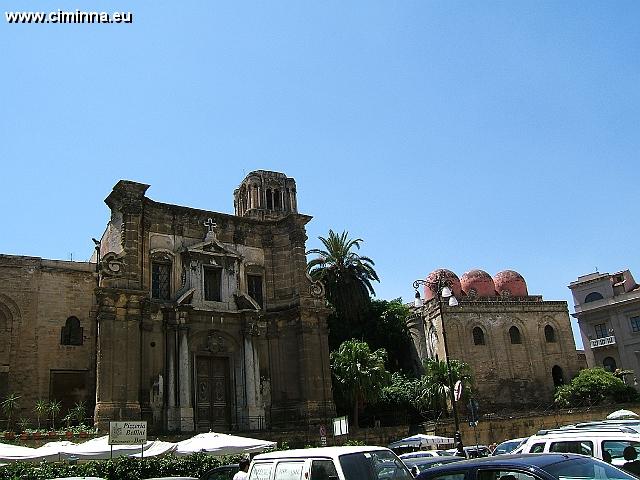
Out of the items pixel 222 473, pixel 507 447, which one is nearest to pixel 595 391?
pixel 507 447

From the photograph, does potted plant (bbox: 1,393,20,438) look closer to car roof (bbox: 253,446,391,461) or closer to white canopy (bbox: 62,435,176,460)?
white canopy (bbox: 62,435,176,460)

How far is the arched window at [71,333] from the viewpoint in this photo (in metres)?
31.0

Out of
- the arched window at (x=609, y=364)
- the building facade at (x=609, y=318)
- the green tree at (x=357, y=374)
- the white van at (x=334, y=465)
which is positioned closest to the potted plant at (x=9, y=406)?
the green tree at (x=357, y=374)

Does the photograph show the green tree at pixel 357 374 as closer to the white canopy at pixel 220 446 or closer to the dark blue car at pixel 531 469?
the white canopy at pixel 220 446

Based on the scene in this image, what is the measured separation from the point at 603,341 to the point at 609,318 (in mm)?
1967

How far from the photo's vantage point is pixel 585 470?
752 cm

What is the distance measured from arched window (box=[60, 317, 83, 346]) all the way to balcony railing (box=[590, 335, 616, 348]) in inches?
1605

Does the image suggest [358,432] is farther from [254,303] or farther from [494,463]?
[494,463]

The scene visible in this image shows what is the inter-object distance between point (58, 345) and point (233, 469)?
18.7 metres

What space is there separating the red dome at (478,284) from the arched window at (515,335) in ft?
15.7

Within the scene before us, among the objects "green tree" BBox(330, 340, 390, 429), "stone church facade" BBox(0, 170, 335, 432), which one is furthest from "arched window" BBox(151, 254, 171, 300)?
"green tree" BBox(330, 340, 390, 429)

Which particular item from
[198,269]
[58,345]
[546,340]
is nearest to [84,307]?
[58,345]

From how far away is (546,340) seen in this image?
4844 cm

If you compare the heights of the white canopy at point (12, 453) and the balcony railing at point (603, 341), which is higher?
the balcony railing at point (603, 341)
